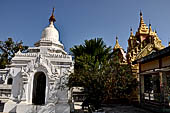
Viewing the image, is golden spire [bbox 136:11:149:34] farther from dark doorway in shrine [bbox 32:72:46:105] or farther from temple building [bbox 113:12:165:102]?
dark doorway in shrine [bbox 32:72:46:105]

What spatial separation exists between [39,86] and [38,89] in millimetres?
195

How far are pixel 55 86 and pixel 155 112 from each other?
21.9 feet

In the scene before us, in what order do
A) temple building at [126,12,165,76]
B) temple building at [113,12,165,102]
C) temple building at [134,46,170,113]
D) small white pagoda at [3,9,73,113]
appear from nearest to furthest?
1. small white pagoda at [3,9,73,113]
2. temple building at [134,46,170,113]
3. temple building at [113,12,165,102]
4. temple building at [126,12,165,76]

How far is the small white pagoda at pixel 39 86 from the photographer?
7.43m

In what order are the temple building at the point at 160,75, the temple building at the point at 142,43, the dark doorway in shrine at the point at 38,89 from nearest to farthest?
the dark doorway in shrine at the point at 38,89 → the temple building at the point at 160,75 → the temple building at the point at 142,43

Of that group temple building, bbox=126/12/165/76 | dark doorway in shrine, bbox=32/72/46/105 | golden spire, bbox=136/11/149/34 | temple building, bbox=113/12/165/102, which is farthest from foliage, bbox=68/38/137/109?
golden spire, bbox=136/11/149/34

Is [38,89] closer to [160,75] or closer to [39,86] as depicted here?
[39,86]

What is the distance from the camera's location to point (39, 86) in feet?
29.2

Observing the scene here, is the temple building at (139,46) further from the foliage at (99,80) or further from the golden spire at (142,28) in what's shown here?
the foliage at (99,80)

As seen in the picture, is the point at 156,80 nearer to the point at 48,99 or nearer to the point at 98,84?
the point at 98,84

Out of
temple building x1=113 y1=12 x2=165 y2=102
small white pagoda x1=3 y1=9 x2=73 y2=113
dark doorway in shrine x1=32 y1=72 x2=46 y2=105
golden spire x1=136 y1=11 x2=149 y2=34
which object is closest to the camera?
small white pagoda x1=3 y1=9 x2=73 y2=113

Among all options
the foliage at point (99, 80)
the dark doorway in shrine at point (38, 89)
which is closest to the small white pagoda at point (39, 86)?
the dark doorway in shrine at point (38, 89)

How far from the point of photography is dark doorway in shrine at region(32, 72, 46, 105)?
8.44 m

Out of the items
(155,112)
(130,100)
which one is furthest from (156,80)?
(155,112)
